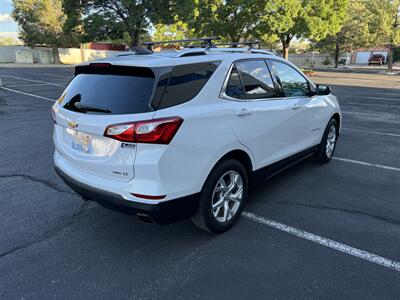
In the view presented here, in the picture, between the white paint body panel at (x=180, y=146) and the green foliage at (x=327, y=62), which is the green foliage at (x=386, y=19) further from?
the white paint body panel at (x=180, y=146)

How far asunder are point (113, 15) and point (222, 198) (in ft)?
84.1

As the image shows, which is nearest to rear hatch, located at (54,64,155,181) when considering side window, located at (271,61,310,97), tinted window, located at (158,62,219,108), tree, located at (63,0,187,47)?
tinted window, located at (158,62,219,108)

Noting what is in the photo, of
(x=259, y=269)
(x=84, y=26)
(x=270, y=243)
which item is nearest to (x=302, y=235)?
(x=270, y=243)

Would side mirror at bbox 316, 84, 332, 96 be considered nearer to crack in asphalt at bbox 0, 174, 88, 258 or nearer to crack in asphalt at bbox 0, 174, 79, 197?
crack in asphalt at bbox 0, 174, 88, 258

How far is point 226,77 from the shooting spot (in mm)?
3365

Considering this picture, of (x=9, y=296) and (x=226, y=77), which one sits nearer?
(x=9, y=296)

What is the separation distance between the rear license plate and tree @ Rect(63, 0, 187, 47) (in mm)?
24053

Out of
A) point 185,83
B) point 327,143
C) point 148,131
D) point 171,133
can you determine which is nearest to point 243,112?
point 185,83

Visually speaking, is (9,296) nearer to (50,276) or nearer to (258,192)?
(50,276)

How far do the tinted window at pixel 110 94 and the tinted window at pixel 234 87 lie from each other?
85 centimetres

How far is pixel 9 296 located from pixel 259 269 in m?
1.99

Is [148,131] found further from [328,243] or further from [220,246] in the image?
[328,243]

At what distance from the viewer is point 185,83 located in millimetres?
2998

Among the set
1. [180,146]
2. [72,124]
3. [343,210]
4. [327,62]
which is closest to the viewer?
[180,146]
